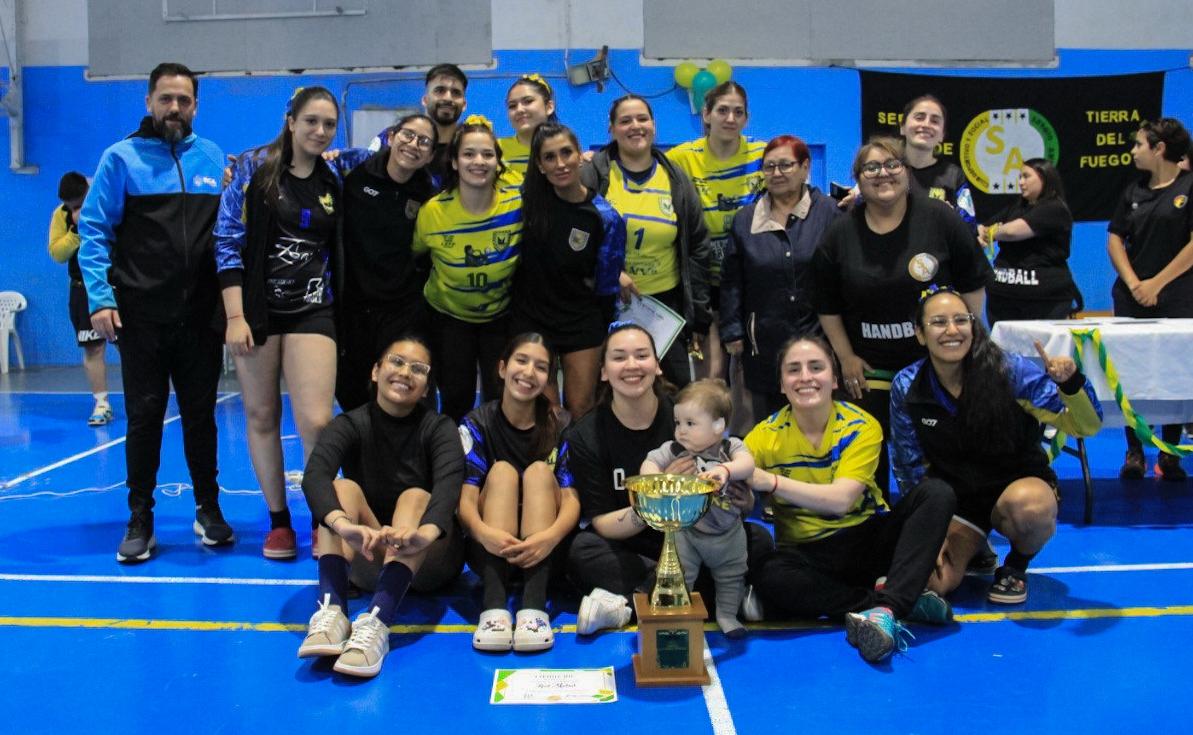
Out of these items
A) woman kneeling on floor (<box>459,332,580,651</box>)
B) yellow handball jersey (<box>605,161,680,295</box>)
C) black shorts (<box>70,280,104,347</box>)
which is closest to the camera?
woman kneeling on floor (<box>459,332,580,651</box>)

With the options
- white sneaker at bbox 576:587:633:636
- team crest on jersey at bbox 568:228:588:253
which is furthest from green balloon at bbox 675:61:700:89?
white sneaker at bbox 576:587:633:636

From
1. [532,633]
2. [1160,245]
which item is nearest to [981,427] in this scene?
[532,633]

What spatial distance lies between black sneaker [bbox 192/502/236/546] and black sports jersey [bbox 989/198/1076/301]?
4.18 m

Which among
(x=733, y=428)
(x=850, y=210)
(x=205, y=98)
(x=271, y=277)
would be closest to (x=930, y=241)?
(x=850, y=210)

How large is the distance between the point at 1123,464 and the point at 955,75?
565 centimetres

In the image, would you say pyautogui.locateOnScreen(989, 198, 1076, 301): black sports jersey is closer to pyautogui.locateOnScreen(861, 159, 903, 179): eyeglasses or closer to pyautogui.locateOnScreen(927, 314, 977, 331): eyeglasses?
pyautogui.locateOnScreen(861, 159, 903, 179): eyeglasses

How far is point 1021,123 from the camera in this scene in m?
9.78

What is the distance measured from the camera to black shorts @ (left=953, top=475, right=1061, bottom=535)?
10.9 feet

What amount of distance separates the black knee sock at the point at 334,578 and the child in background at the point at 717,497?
3.20ft

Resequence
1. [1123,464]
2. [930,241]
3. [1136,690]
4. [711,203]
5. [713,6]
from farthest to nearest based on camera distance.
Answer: [713,6] < [1123,464] < [711,203] < [930,241] < [1136,690]

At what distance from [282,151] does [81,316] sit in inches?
167

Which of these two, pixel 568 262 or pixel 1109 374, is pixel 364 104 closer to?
pixel 568 262

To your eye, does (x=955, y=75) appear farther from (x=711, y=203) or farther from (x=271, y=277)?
(x=271, y=277)

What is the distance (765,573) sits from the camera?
307 centimetres
